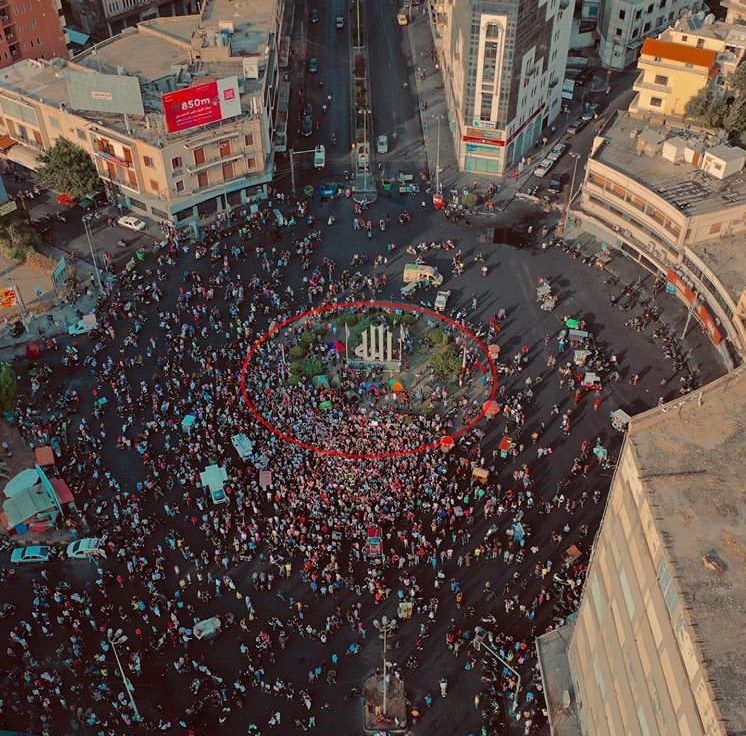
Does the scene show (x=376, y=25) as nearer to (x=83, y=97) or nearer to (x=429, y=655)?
(x=83, y=97)

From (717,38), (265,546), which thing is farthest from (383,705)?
(717,38)

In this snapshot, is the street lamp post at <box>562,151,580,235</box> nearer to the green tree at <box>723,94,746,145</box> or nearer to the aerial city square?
the aerial city square

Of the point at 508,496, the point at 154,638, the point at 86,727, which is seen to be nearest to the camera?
the point at 86,727

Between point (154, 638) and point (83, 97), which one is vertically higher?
point (83, 97)

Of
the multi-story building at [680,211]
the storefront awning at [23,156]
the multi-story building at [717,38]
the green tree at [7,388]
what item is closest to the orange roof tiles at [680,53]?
the multi-story building at [717,38]

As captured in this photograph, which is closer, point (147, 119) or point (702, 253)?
point (702, 253)

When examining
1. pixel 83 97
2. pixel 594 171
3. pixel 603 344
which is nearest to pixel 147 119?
pixel 83 97

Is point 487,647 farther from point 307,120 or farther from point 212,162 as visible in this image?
point 307,120
